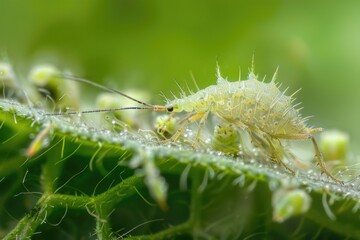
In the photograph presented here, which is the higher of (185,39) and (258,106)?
(185,39)

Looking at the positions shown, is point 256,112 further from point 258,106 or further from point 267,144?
point 267,144

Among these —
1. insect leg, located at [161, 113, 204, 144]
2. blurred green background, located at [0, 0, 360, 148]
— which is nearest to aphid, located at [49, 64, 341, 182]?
insect leg, located at [161, 113, 204, 144]

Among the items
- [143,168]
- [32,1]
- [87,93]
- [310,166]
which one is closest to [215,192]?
[143,168]

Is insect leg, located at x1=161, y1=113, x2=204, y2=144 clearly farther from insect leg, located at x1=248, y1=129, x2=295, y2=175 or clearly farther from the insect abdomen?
insect leg, located at x1=248, y1=129, x2=295, y2=175

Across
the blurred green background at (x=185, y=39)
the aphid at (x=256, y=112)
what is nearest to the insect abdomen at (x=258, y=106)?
the aphid at (x=256, y=112)

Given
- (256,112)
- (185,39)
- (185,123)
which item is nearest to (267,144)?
(256,112)

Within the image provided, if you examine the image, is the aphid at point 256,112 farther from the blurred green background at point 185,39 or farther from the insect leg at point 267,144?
the blurred green background at point 185,39
